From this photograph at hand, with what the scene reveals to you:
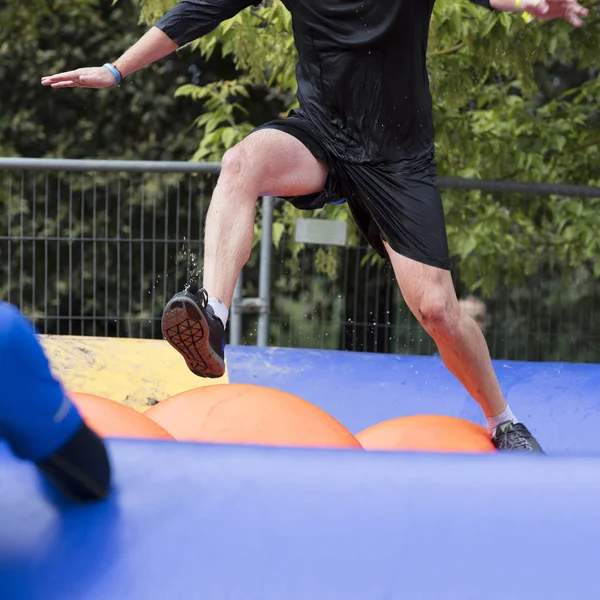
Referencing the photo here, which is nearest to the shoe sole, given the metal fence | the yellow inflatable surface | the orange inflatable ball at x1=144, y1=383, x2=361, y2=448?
the orange inflatable ball at x1=144, y1=383, x2=361, y2=448

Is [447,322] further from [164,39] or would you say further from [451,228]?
[451,228]

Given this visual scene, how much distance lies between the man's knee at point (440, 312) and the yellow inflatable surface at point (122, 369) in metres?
1.21

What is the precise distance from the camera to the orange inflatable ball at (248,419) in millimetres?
2654

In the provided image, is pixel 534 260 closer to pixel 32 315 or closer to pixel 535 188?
pixel 535 188

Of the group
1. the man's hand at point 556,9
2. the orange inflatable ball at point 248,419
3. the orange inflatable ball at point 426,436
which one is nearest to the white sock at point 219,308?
the orange inflatable ball at point 248,419

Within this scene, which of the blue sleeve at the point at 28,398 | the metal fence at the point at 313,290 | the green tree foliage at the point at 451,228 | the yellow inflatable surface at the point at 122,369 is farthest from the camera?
the metal fence at the point at 313,290

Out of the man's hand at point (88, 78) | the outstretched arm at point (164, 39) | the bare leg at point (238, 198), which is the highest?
the outstretched arm at point (164, 39)

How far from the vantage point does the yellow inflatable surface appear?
12.8 ft

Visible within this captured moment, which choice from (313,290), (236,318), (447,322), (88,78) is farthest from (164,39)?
(313,290)

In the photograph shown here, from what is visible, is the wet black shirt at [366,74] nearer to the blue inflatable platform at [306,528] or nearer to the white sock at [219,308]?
the white sock at [219,308]

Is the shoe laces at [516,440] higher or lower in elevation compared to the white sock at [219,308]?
lower

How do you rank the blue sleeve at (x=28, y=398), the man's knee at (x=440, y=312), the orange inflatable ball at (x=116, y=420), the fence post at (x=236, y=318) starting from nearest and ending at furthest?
1. the blue sleeve at (x=28, y=398)
2. the orange inflatable ball at (x=116, y=420)
3. the man's knee at (x=440, y=312)
4. the fence post at (x=236, y=318)

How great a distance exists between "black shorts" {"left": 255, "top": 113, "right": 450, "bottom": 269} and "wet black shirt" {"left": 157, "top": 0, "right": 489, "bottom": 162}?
37mm

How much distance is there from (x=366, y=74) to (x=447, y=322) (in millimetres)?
781
